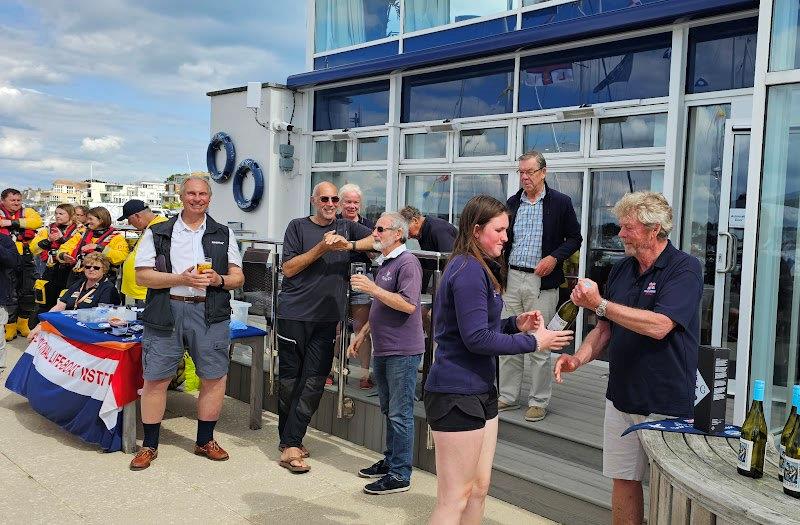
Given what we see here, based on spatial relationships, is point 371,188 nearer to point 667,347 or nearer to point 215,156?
point 215,156

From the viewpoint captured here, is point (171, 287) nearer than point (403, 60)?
Yes

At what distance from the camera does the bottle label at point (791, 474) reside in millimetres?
1991

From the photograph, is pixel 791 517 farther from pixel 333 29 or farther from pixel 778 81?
pixel 333 29

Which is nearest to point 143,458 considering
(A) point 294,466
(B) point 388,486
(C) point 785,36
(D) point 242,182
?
(A) point 294,466

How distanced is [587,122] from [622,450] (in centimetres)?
428

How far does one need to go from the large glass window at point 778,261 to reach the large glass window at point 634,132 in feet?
7.36

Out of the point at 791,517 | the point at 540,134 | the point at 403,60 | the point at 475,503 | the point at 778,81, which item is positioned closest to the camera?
the point at 791,517

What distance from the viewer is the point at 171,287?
448 cm

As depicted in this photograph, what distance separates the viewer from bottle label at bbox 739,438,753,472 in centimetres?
214

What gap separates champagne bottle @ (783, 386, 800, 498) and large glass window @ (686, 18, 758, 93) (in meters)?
4.21

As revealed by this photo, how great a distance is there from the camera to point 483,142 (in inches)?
306

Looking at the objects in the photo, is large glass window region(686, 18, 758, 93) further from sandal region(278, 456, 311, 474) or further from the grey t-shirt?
sandal region(278, 456, 311, 474)

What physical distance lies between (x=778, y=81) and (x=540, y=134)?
11.2 ft

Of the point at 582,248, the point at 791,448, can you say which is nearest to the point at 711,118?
the point at 582,248
